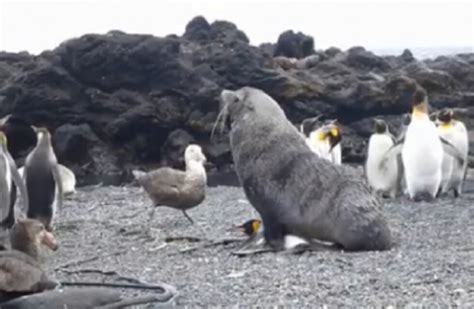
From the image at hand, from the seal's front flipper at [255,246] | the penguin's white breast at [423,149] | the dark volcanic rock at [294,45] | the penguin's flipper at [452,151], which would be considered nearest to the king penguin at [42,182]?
the seal's front flipper at [255,246]

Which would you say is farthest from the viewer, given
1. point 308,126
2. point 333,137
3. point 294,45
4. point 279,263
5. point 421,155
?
point 294,45

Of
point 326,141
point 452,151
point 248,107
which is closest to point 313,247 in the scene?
point 248,107

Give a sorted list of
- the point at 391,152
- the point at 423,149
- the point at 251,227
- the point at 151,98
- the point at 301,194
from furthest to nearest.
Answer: the point at 151,98 → the point at 391,152 → the point at 423,149 → the point at 251,227 → the point at 301,194

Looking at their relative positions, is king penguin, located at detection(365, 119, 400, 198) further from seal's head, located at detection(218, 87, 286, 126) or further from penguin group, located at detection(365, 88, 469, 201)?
seal's head, located at detection(218, 87, 286, 126)

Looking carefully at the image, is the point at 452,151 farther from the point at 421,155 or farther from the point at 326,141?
the point at 326,141

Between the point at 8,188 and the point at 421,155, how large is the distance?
5308 mm

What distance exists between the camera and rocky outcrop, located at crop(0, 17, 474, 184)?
26150mm

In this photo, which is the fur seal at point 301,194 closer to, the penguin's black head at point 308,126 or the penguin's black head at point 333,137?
the penguin's black head at point 333,137

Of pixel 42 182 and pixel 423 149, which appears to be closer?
pixel 42 182

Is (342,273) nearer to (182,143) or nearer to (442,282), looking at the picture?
(442,282)

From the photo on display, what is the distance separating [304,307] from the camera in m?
6.15

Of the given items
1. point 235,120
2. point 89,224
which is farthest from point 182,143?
point 235,120

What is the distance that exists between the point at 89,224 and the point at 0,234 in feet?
8.20

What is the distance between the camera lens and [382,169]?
44.3 ft
